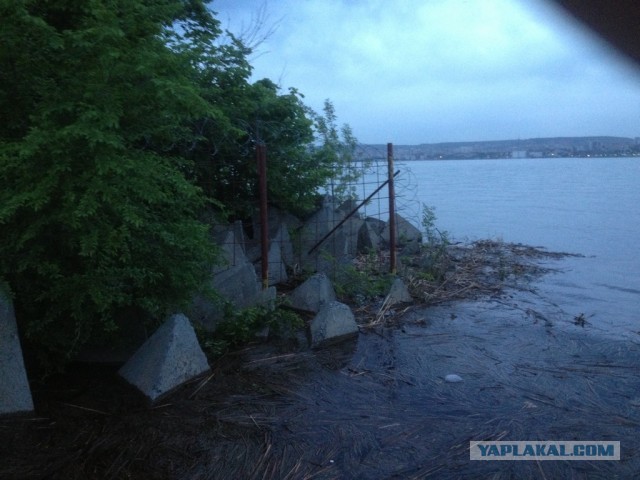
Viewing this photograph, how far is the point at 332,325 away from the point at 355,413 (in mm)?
1842

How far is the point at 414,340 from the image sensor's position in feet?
21.1

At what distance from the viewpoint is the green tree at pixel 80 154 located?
4.13m

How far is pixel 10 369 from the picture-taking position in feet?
14.4

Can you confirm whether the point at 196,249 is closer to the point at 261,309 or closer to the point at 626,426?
the point at 261,309

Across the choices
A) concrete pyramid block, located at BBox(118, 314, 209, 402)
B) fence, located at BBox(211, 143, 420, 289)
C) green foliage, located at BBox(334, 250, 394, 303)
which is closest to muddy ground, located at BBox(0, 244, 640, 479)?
concrete pyramid block, located at BBox(118, 314, 209, 402)

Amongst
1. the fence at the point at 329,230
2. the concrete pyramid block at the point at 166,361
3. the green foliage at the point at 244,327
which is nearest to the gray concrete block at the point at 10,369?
the concrete pyramid block at the point at 166,361

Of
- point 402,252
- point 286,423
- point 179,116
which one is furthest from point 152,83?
point 402,252

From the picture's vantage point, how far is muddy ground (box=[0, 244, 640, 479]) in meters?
3.75

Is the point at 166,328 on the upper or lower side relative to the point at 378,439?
upper

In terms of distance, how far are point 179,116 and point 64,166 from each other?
3.46ft

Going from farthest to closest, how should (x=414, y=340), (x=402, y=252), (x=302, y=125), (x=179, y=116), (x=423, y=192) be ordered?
(x=423, y=192), (x=402, y=252), (x=302, y=125), (x=414, y=340), (x=179, y=116)

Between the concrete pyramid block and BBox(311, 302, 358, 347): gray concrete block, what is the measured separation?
1.41 metres

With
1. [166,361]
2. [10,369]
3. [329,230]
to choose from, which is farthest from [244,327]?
[329,230]

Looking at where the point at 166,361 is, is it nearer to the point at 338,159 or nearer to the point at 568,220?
the point at 338,159
